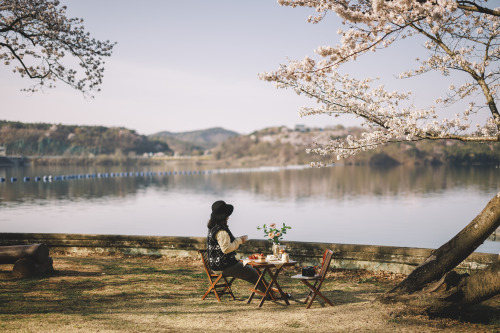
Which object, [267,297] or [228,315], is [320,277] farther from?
[228,315]

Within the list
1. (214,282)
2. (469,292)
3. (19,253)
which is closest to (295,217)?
(19,253)

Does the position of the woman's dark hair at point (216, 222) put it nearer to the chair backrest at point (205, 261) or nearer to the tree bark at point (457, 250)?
the chair backrest at point (205, 261)

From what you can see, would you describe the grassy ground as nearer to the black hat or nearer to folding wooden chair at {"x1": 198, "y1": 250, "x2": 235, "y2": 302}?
folding wooden chair at {"x1": 198, "y1": 250, "x2": 235, "y2": 302}

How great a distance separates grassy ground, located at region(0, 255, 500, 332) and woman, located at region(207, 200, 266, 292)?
52 cm

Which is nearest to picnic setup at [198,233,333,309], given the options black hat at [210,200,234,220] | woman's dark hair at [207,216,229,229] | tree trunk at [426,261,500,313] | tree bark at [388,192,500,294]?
woman's dark hair at [207,216,229,229]

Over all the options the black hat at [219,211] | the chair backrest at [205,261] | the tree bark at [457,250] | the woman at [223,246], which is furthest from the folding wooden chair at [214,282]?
the tree bark at [457,250]

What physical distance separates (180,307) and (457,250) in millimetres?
4307

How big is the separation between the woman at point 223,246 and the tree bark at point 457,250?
237 cm

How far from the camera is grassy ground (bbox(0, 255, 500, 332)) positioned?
6281 millimetres

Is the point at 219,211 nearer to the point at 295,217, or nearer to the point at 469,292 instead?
the point at 469,292

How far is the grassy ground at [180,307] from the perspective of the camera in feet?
20.6

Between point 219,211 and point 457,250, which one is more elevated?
point 219,211

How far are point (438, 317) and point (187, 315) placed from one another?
360 cm

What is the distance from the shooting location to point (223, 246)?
7355mm
